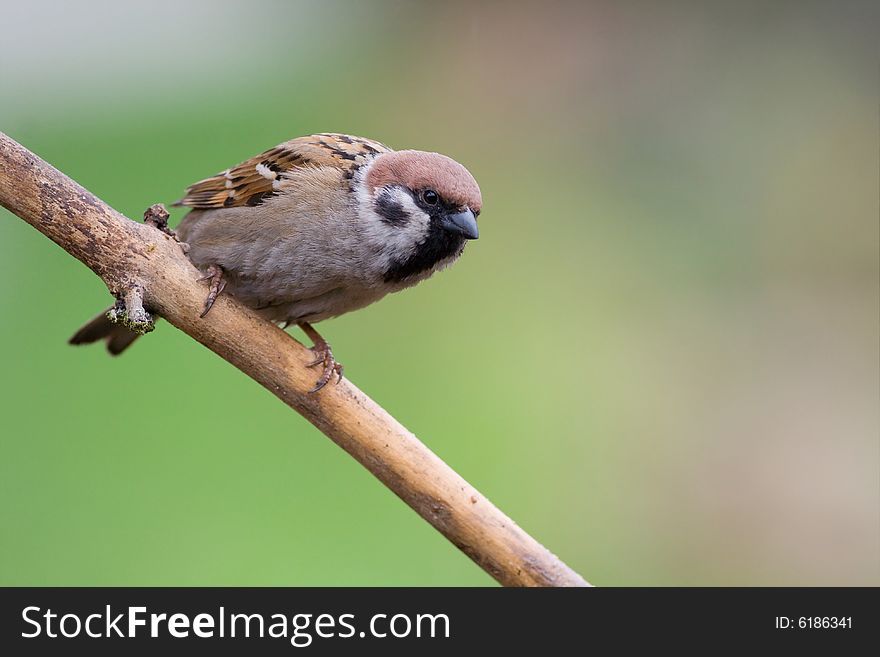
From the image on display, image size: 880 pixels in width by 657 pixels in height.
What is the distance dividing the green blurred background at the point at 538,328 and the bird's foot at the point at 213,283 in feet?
5.07

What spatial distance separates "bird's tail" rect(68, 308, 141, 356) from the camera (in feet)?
10.4

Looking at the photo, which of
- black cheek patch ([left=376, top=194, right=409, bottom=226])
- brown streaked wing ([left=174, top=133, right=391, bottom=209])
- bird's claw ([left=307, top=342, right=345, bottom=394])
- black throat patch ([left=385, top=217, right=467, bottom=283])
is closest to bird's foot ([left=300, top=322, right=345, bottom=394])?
bird's claw ([left=307, top=342, right=345, bottom=394])

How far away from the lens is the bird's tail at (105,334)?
10.4 feet

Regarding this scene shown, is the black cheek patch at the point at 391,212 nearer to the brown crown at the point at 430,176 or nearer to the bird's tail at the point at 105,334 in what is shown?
the brown crown at the point at 430,176

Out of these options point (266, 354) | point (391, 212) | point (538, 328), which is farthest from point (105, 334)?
point (538, 328)

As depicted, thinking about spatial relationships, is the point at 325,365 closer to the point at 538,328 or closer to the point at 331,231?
the point at 331,231

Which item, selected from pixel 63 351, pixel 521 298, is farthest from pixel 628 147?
pixel 63 351

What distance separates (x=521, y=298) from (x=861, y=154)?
2899 millimetres

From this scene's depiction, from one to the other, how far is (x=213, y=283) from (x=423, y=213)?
0.62 meters

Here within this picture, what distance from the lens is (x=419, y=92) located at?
7.47m

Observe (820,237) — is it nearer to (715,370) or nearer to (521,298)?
(715,370)

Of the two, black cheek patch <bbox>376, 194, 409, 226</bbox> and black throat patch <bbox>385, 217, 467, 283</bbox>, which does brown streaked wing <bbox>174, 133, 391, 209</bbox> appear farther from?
black throat patch <bbox>385, 217, 467, 283</bbox>

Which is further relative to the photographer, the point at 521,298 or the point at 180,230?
the point at 521,298

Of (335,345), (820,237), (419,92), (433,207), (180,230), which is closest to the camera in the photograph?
(433,207)
